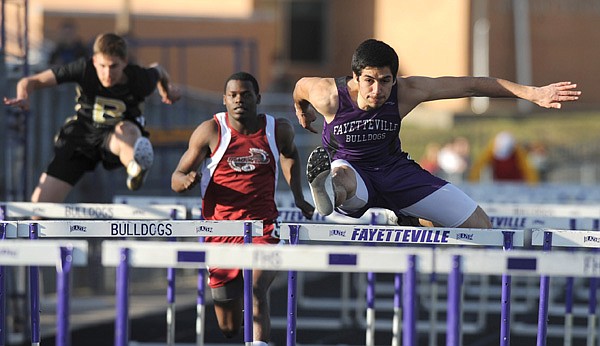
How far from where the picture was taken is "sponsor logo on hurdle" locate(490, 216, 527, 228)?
9133 mm

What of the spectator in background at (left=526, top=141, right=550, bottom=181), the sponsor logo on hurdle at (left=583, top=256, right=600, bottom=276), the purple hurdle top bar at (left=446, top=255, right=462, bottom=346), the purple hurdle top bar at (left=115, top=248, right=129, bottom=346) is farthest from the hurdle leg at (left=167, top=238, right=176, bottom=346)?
the spectator in background at (left=526, top=141, right=550, bottom=181)

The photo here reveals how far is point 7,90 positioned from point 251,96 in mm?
4166

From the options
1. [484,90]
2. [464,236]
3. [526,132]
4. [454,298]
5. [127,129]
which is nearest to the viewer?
[454,298]

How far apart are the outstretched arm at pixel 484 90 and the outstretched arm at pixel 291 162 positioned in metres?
0.95

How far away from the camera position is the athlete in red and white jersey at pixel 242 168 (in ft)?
27.5

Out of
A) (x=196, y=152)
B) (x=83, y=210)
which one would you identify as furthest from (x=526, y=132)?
(x=196, y=152)

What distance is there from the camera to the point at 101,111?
10.1 m

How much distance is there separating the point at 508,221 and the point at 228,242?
2.05m

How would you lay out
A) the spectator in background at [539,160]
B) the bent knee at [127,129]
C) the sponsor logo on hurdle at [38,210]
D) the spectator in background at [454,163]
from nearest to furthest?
the sponsor logo on hurdle at [38,210] < the bent knee at [127,129] < the spectator in background at [454,163] < the spectator in background at [539,160]

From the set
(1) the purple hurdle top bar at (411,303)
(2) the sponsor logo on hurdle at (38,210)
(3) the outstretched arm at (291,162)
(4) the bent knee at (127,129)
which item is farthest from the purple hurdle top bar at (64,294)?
(4) the bent knee at (127,129)

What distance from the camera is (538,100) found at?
771 cm

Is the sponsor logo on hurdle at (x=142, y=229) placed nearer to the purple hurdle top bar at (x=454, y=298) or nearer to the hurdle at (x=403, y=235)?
the hurdle at (x=403, y=235)

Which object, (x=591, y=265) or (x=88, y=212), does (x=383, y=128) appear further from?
(x=591, y=265)

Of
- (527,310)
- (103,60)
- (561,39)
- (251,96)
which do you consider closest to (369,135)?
(251,96)
